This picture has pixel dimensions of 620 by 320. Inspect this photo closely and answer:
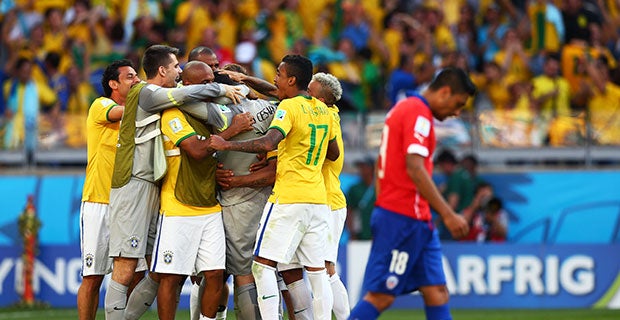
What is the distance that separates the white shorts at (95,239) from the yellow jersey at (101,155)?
0.10m

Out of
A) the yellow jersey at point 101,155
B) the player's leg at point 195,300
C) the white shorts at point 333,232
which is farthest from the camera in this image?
the player's leg at point 195,300

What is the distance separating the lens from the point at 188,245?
11.1 meters

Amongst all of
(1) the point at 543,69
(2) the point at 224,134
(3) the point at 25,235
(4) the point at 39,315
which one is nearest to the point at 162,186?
(2) the point at 224,134

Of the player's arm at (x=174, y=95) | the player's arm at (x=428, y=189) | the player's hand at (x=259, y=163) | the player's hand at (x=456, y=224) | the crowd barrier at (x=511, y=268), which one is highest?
the player's arm at (x=174, y=95)

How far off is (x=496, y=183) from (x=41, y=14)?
8529 millimetres

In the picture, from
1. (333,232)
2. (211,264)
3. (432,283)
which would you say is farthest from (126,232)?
(432,283)

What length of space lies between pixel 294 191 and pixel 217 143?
2.78 ft

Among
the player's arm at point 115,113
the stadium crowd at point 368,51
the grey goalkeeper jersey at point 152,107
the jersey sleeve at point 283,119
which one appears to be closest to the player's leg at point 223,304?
the grey goalkeeper jersey at point 152,107

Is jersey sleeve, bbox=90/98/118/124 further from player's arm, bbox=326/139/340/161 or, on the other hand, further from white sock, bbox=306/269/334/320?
white sock, bbox=306/269/334/320

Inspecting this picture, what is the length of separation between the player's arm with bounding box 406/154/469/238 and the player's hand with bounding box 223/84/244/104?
1.92 meters

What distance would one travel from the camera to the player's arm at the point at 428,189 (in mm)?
9914

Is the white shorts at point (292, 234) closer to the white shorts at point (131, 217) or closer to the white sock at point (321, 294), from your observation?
the white sock at point (321, 294)

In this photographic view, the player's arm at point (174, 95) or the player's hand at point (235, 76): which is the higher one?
the player's hand at point (235, 76)

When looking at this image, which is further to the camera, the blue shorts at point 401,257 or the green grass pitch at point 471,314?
the green grass pitch at point 471,314
